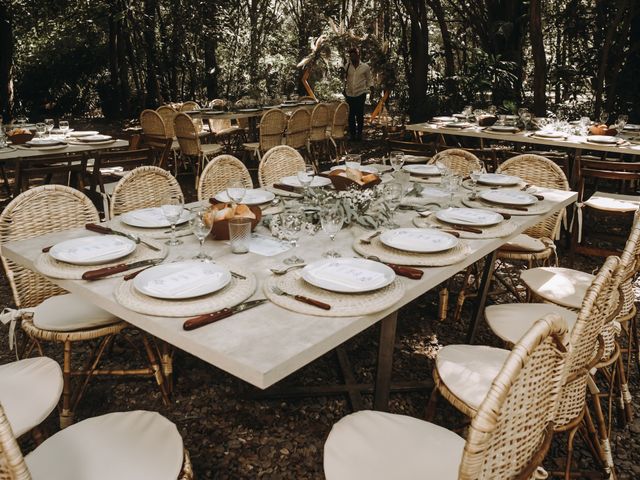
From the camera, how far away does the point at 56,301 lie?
2332 millimetres

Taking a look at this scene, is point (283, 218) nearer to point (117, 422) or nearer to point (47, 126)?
point (117, 422)

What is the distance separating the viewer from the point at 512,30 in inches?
338

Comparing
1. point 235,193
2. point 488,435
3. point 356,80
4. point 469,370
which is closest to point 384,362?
point 469,370

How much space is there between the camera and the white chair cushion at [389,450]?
1380 mm

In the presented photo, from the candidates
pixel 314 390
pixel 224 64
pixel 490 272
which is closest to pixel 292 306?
pixel 314 390

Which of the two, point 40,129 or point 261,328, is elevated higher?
point 40,129

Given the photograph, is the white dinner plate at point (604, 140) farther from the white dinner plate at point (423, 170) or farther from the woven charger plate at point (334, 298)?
the woven charger plate at point (334, 298)

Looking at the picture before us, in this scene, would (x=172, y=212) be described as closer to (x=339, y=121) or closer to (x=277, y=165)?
(x=277, y=165)

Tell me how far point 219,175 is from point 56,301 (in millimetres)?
1224

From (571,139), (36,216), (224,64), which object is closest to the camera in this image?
(36,216)

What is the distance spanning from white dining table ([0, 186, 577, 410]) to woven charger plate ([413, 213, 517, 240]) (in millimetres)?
125

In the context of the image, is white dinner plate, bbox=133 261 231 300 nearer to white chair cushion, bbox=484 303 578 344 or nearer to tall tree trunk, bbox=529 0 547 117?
white chair cushion, bbox=484 303 578 344

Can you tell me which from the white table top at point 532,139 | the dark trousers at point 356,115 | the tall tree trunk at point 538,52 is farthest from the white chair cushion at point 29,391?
the dark trousers at point 356,115

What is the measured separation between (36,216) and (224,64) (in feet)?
43.3
